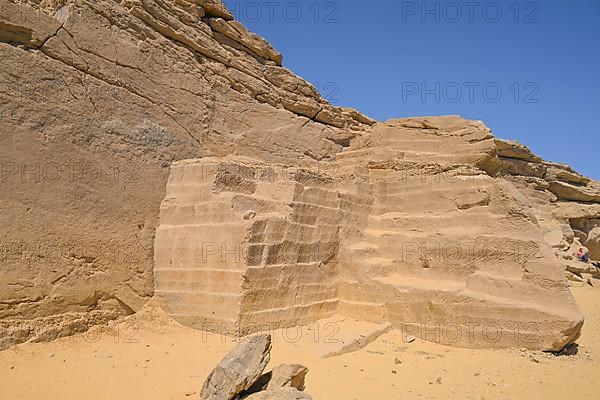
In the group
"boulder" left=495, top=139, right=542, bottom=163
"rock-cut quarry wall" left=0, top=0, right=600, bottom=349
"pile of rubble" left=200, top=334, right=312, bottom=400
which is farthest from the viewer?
"boulder" left=495, top=139, right=542, bottom=163

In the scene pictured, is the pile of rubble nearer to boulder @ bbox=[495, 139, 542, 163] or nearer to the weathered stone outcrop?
the weathered stone outcrop

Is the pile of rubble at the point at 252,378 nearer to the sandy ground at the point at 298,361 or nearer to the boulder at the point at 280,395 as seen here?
the boulder at the point at 280,395

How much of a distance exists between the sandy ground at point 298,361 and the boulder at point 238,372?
39cm

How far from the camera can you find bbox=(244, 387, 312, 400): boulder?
3.92 meters

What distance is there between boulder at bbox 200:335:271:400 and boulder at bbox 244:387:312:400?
162 mm

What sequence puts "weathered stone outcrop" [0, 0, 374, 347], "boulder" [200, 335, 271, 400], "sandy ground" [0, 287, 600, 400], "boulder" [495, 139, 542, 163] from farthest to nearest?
"boulder" [495, 139, 542, 163] < "weathered stone outcrop" [0, 0, 374, 347] < "sandy ground" [0, 287, 600, 400] < "boulder" [200, 335, 271, 400]

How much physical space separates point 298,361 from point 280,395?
5.17ft

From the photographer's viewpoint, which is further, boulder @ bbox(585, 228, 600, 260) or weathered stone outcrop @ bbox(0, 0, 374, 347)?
boulder @ bbox(585, 228, 600, 260)

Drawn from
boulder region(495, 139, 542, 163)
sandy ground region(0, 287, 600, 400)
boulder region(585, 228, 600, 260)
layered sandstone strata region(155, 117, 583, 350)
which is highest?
boulder region(495, 139, 542, 163)

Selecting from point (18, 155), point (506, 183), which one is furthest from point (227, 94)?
point (506, 183)

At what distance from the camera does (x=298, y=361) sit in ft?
18.1

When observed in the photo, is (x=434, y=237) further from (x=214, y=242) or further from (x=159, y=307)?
(x=159, y=307)

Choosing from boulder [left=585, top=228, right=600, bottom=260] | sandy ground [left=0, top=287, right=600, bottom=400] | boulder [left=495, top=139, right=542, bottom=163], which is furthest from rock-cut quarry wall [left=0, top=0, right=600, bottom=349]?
boulder [left=585, top=228, right=600, bottom=260]

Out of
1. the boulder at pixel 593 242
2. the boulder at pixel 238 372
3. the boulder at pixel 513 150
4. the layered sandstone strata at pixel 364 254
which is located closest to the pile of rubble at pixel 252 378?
the boulder at pixel 238 372
